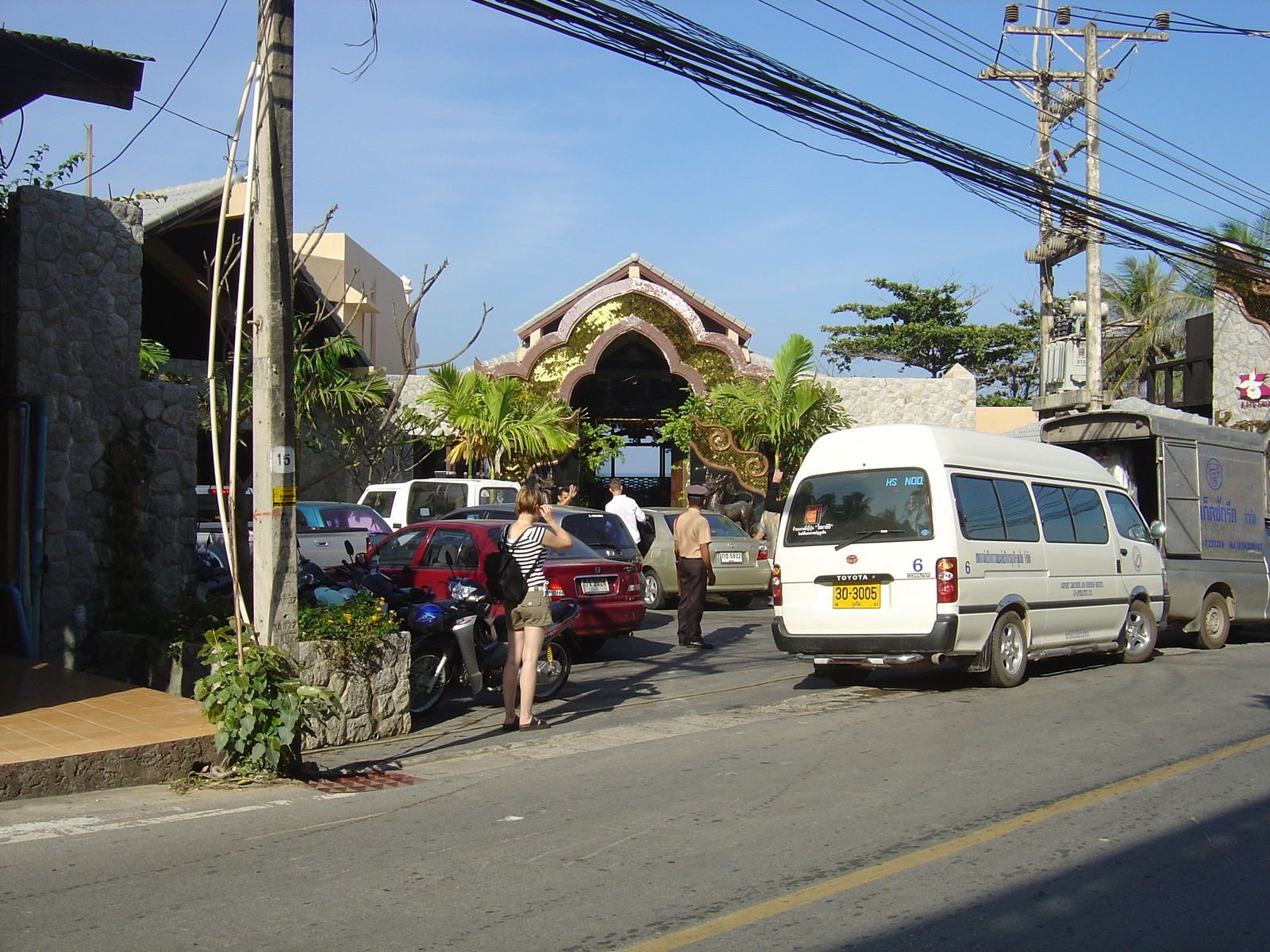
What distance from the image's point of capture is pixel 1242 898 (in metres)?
4.55

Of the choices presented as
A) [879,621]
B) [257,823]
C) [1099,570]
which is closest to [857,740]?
[879,621]

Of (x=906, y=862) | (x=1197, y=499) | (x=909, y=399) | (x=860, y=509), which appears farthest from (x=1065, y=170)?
(x=906, y=862)

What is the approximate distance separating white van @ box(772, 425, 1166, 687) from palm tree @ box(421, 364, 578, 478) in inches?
541

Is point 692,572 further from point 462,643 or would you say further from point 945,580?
point 462,643

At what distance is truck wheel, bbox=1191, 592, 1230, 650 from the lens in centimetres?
1387

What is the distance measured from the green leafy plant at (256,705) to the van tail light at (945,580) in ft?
16.7

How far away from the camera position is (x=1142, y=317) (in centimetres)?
3219

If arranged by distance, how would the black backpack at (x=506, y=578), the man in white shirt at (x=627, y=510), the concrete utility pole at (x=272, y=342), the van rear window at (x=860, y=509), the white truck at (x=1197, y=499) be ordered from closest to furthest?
the concrete utility pole at (x=272, y=342) < the black backpack at (x=506, y=578) < the van rear window at (x=860, y=509) < the white truck at (x=1197, y=499) < the man in white shirt at (x=627, y=510)

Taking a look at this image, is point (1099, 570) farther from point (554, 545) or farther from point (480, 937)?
point (480, 937)

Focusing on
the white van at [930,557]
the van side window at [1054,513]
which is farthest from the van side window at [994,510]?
the van side window at [1054,513]

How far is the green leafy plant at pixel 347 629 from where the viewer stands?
791 centimetres

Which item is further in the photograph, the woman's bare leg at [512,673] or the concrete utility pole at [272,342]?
the woman's bare leg at [512,673]

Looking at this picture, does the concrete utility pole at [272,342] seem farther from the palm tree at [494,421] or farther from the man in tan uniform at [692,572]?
the palm tree at [494,421]

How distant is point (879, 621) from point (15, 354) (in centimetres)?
795
